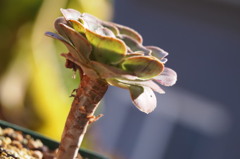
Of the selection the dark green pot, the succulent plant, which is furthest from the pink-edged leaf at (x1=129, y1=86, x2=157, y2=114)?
the dark green pot

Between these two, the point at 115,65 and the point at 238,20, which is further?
the point at 238,20

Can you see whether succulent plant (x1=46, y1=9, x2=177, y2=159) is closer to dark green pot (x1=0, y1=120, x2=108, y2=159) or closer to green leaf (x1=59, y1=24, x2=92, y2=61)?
green leaf (x1=59, y1=24, x2=92, y2=61)

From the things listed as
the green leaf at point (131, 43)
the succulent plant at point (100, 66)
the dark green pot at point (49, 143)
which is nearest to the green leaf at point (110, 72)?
the succulent plant at point (100, 66)

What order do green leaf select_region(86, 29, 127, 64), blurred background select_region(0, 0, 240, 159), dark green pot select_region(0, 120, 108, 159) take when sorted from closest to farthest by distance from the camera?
green leaf select_region(86, 29, 127, 64) → dark green pot select_region(0, 120, 108, 159) → blurred background select_region(0, 0, 240, 159)

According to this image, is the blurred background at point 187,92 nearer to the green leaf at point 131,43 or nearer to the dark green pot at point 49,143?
the dark green pot at point 49,143

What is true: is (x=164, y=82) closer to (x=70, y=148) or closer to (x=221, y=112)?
(x=70, y=148)

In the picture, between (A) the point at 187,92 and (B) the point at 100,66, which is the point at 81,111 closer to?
(B) the point at 100,66

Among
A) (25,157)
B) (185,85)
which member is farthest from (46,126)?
(185,85)

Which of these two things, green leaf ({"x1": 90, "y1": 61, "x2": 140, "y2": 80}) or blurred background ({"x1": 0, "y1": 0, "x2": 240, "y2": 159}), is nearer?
green leaf ({"x1": 90, "y1": 61, "x2": 140, "y2": 80})
